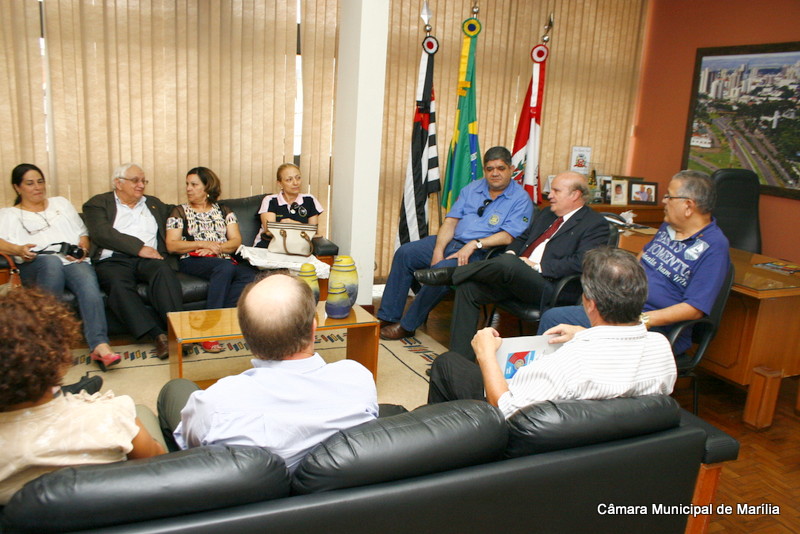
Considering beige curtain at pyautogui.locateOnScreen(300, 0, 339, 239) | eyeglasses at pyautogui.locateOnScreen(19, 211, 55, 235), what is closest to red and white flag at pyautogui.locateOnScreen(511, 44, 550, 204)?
beige curtain at pyautogui.locateOnScreen(300, 0, 339, 239)

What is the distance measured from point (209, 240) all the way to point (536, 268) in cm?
206

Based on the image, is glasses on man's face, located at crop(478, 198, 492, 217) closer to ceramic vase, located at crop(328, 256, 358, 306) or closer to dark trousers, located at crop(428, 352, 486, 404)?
ceramic vase, located at crop(328, 256, 358, 306)

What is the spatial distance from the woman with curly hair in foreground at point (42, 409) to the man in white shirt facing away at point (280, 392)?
0.18 meters

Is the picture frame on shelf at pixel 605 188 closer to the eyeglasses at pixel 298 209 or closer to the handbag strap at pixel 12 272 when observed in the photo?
the eyeglasses at pixel 298 209

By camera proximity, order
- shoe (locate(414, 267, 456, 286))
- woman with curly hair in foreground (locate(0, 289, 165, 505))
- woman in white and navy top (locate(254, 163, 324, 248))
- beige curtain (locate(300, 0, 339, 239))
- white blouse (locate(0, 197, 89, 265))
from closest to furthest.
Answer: woman with curly hair in foreground (locate(0, 289, 165, 505))
white blouse (locate(0, 197, 89, 265))
shoe (locate(414, 267, 456, 286))
woman in white and navy top (locate(254, 163, 324, 248))
beige curtain (locate(300, 0, 339, 239))

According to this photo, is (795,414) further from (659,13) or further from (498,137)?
(659,13)

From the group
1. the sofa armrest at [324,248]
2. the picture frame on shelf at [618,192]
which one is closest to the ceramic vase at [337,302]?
the sofa armrest at [324,248]

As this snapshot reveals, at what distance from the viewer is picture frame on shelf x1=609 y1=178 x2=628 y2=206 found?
5543 mm

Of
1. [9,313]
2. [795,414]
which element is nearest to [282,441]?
[9,313]

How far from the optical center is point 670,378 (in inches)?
72.1

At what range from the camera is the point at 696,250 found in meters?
2.81

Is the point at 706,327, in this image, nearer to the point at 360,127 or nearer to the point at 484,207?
the point at 484,207

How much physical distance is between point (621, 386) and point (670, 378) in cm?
22

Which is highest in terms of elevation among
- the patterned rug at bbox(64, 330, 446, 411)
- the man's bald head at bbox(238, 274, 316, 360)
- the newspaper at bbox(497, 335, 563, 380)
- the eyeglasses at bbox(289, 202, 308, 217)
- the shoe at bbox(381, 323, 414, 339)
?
the man's bald head at bbox(238, 274, 316, 360)
